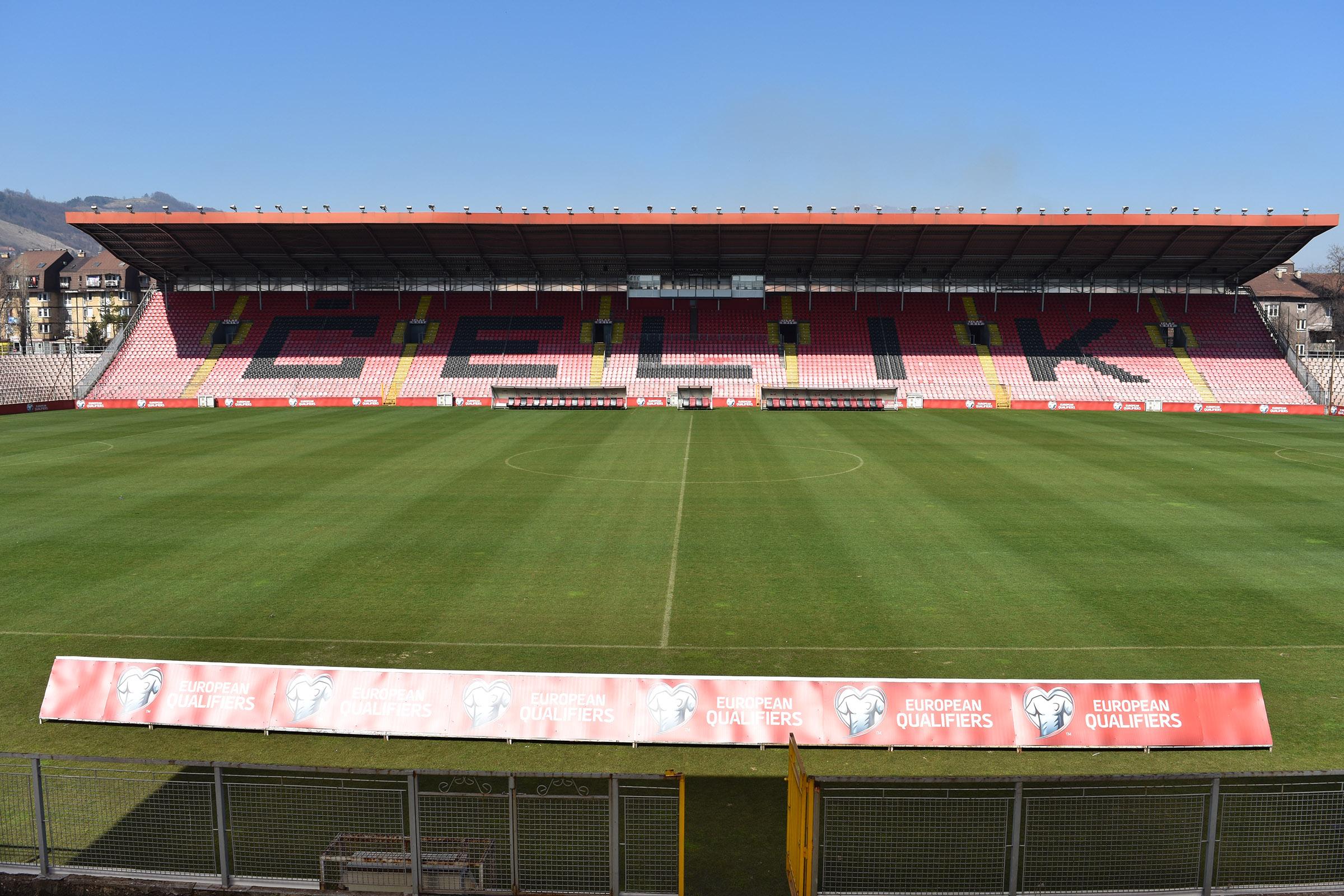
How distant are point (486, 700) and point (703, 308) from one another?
62916mm

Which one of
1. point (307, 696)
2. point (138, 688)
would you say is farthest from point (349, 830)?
point (138, 688)

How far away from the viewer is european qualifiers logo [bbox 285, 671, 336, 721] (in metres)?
12.3

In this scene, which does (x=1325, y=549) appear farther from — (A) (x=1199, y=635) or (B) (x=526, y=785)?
(B) (x=526, y=785)

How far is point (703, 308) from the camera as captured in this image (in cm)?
7300

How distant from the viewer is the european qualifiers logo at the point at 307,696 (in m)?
12.3

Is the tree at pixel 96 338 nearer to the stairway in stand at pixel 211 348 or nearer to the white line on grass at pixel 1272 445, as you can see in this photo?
the stairway in stand at pixel 211 348

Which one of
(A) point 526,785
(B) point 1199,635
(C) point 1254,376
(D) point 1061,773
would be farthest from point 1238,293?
(A) point 526,785

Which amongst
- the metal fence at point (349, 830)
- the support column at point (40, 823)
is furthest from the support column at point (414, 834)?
the support column at point (40, 823)

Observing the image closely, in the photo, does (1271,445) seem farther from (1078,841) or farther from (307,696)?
(307,696)

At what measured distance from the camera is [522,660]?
14.7 meters

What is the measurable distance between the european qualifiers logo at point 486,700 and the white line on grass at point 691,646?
303 centimetres

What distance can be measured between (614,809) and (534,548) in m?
13.9

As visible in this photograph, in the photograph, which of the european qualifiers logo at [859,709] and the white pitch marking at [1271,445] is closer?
the european qualifiers logo at [859,709]

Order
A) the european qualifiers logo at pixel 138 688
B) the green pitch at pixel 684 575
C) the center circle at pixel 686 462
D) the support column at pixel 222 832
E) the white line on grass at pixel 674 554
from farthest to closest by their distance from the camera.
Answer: the center circle at pixel 686 462
the white line on grass at pixel 674 554
the green pitch at pixel 684 575
the european qualifiers logo at pixel 138 688
the support column at pixel 222 832
